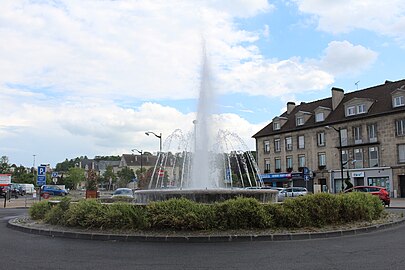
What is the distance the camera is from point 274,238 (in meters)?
12.0

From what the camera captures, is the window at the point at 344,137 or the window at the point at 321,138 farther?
the window at the point at 321,138

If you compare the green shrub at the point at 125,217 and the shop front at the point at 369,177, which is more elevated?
the shop front at the point at 369,177

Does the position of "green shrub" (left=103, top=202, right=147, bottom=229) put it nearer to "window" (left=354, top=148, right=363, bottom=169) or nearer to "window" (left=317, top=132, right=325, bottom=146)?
"window" (left=354, top=148, right=363, bottom=169)

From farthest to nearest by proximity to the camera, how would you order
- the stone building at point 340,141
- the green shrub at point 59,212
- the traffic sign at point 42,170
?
the stone building at point 340,141 < the traffic sign at point 42,170 < the green shrub at point 59,212

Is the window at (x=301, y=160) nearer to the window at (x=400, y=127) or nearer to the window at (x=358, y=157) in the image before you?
the window at (x=358, y=157)

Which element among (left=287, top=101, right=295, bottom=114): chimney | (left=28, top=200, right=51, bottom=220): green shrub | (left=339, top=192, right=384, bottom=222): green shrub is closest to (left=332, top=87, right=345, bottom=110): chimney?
(left=287, top=101, right=295, bottom=114): chimney

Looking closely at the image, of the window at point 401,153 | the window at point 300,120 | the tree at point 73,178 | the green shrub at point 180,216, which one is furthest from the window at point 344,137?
the tree at point 73,178

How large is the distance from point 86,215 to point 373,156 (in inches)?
1693

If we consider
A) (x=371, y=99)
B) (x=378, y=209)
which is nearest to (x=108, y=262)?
(x=378, y=209)

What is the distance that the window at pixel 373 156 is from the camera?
4912cm

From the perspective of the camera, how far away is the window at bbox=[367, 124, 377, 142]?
4919 cm

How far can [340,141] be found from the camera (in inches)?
1836

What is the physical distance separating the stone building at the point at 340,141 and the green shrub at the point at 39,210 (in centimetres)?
3277

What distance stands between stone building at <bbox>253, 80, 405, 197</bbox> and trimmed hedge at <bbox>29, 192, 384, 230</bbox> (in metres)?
31.6
